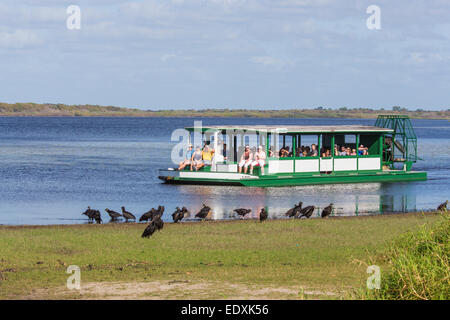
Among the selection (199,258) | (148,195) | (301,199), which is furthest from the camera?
(148,195)

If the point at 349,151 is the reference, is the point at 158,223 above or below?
below

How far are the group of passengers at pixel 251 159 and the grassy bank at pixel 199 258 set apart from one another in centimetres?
1174

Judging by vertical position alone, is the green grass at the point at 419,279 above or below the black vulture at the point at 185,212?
above

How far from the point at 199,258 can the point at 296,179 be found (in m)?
18.4

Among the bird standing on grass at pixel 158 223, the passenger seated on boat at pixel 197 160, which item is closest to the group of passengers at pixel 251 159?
the passenger seated on boat at pixel 197 160

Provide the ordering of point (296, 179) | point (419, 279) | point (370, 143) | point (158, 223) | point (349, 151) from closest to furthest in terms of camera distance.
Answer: point (419, 279) → point (158, 223) → point (296, 179) → point (349, 151) → point (370, 143)

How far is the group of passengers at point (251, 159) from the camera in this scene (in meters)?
33.3

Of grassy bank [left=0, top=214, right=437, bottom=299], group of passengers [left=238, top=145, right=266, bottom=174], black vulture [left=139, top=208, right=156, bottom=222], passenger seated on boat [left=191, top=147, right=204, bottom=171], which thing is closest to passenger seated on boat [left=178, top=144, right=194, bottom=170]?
passenger seated on boat [left=191, top=147, right=204, bottom=171]

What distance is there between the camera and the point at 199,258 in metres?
15.6

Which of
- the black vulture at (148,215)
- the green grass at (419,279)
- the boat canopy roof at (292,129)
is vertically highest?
the boat canopy roof at (292,129)

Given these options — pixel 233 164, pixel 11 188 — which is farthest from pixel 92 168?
pixel 233 164

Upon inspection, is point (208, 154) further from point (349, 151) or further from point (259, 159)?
point (349, 151)

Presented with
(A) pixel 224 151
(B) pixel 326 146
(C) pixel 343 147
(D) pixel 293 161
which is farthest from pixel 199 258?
(C) pixel 343 147

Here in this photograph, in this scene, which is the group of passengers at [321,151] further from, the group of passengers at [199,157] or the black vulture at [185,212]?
the black vulture at [185,212]
